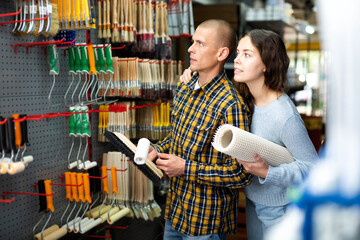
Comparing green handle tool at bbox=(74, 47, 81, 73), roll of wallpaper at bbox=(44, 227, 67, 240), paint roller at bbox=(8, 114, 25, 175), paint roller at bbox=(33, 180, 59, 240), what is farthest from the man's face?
roll of wallpaper at bbox=(44, 227, 67, 240)

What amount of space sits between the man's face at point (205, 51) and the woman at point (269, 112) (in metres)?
0.27

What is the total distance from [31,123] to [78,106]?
12.9 inches

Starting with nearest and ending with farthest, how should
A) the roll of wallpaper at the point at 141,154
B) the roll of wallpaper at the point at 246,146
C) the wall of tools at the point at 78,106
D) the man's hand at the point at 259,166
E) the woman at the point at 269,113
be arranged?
the roll of wallpaper at the point at 246,146, the man's hand at the point at 259,166, the woman at the point at 269,113, the roll of wallpaper at the point at 141,154, the wall of tools at the point at 78,106

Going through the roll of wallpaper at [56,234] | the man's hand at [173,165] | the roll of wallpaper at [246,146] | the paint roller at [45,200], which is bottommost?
the roll of wallpaper at [56,234]

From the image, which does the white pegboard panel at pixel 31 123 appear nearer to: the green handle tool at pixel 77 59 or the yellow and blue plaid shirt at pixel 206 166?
the green handle tool at pixel 77 59

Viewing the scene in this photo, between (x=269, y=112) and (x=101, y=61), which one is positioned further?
(x=101, y=61)

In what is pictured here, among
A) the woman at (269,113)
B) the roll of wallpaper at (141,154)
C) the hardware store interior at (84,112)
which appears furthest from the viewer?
the hardware store interior at (84,112)

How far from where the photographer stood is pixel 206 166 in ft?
7.20

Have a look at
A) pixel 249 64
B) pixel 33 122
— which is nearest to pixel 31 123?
pixel 33 122

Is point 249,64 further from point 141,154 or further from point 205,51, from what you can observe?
point 141,154

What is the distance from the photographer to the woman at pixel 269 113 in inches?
75.0

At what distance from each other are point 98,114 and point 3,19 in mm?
1173

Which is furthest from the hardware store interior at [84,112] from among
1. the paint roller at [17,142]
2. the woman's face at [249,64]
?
the woman's face at [249,64]

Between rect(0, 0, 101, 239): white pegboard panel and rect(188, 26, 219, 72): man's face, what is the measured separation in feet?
3.59
